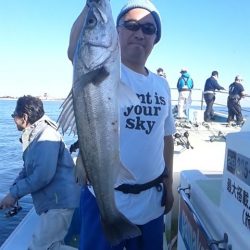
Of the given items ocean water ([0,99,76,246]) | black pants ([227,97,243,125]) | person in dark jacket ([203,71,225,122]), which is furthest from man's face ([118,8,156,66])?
person in dark jacket ([203,71,225,122])

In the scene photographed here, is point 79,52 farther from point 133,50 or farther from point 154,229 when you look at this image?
point 154,229

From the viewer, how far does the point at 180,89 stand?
14.6m

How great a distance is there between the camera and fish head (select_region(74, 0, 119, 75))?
183 cm

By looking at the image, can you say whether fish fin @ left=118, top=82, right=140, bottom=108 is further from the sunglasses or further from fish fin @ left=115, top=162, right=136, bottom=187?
the sunglasses

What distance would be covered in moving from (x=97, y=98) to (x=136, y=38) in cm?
82

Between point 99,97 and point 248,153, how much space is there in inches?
30.6

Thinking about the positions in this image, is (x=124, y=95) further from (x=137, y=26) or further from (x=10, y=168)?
(x=10, y=168)

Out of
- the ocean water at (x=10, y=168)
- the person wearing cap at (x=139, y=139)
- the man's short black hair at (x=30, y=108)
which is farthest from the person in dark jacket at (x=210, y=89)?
the person wearing cap at (x=139, y=139)

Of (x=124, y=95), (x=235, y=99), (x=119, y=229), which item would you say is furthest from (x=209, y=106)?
(x=124, y=95)

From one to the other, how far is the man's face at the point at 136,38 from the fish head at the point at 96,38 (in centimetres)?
58

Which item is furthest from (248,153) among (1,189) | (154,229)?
(1,189)

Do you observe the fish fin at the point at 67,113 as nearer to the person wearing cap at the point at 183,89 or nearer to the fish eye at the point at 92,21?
the fish eye at the point at 92,21

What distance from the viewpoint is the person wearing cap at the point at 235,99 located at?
14555mm

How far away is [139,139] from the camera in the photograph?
97.2 inches
